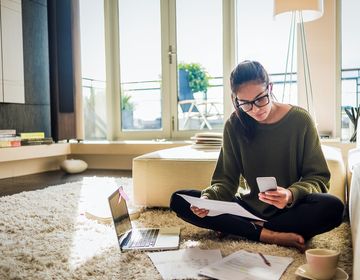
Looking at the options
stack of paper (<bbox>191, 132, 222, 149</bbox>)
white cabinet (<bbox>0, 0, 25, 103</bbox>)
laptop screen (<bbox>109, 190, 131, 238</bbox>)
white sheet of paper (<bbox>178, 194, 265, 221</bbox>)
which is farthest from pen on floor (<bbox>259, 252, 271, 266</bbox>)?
white cabinet (<bbox>0, 0, 25, 103</bbox>)

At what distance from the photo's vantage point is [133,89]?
4664 mm

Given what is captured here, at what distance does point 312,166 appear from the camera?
148 centimetres

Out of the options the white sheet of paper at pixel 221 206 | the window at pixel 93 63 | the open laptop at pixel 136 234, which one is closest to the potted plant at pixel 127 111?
the window at pixel 93 63

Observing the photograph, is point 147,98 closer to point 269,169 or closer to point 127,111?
point 127,111

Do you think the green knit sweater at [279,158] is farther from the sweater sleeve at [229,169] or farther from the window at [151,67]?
the window at [151,67]

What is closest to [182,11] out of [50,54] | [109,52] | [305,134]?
[109,52]

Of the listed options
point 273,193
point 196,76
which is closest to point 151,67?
point 196,76

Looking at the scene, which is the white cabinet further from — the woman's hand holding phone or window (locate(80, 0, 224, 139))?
the woman's hand holding phone

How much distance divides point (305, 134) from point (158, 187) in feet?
3.07

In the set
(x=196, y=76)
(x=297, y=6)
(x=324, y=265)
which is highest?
(x=297, y=6)

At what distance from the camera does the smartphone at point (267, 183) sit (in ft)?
4.09

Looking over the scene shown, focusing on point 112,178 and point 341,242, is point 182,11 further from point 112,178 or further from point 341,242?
point 341,242

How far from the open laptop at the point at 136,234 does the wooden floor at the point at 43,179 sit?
1.61m

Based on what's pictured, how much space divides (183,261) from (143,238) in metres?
0.32
